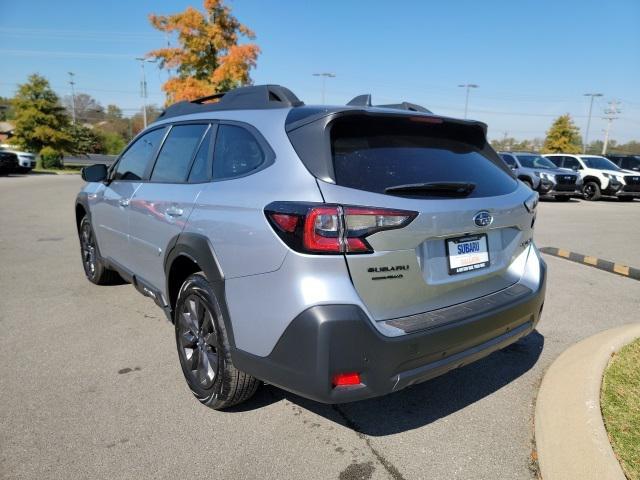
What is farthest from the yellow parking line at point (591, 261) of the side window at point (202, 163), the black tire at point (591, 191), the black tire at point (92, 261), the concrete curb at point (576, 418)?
the black tire at point (591, 191)

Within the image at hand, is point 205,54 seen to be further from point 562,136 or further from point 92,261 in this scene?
point 562,136

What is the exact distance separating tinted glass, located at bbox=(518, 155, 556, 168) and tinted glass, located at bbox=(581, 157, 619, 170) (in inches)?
78.0

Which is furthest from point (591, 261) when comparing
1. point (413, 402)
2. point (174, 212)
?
point (174, 212)

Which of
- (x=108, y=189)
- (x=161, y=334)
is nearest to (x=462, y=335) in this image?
(x=161, y=334)

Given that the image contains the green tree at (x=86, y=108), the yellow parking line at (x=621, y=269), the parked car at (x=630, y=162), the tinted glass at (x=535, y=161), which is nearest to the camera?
the yellow parking line at (x=621, y=269)

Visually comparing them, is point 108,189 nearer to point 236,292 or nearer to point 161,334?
point 161,334

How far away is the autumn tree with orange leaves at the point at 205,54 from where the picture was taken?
25875mm

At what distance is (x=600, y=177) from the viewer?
64.5ft

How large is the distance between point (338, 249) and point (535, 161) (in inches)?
770

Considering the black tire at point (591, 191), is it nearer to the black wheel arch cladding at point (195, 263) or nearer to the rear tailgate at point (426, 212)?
the rear tailgate at point (426, 212)

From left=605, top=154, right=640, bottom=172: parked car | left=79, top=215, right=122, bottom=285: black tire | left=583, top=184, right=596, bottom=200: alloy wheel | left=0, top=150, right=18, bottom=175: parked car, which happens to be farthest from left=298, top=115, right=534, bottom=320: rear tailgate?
left=0, top=150, right=18, bottom=175: parked car

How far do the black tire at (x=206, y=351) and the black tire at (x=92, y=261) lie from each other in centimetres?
240

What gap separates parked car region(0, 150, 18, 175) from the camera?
23972 millimetres

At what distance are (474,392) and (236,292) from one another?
179 centimetres
